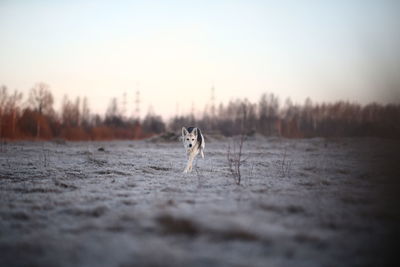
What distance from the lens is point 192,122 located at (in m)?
63.4

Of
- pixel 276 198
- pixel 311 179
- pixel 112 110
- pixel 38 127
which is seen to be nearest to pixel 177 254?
pixel 276 198

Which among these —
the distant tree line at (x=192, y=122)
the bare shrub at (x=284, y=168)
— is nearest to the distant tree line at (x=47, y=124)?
the distant tree line at (x=192, y=122)

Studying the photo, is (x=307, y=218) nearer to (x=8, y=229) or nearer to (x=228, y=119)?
(x=8, y=229)

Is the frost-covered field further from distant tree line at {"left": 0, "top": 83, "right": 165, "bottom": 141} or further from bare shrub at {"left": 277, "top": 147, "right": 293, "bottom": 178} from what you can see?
distant tree line at {"left": 0, "top": 83, "right": 165, "bottom": 141}

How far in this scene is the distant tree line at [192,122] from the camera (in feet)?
124

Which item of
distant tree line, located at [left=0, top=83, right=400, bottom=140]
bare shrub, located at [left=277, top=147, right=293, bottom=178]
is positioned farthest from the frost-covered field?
distant tree line, located at [left=0, top=83, right=400, bottom=140]

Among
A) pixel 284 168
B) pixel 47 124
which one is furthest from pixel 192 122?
pixel 284 168

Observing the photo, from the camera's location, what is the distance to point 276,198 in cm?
551

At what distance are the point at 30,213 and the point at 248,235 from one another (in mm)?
4054

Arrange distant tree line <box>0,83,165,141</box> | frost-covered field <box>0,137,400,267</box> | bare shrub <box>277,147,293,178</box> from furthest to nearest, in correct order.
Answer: distant tree line <box>0,83,165,141</box>
bare shrub <box>277,147,293,178</box>
frost-covered field <box>0,137,400,267</box>

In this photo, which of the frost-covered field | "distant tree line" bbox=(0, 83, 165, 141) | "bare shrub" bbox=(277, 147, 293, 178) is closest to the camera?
the frost-covered field

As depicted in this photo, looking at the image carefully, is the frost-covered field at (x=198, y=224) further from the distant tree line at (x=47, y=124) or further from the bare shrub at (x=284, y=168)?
the distant tree line at (x=47, y=124)

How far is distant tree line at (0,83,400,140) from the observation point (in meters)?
37.9

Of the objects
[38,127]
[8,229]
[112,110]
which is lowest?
[8,229]
